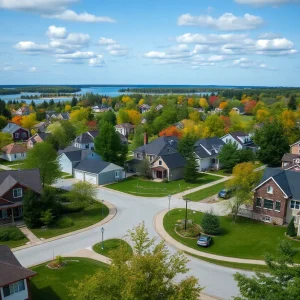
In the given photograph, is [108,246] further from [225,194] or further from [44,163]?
[225,194]

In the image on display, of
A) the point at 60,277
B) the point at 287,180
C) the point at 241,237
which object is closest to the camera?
the point at 60,277

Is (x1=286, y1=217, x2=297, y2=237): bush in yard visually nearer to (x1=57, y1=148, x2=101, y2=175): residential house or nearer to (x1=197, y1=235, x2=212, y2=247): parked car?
(x1=197, y1=235, x2=212, y2=247): parked car

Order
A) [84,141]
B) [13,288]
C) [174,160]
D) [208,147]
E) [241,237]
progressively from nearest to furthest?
[13,288] → [241,237] → [174,160] → [208,147] → [84,141]

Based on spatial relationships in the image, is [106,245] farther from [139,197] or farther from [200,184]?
[200,184]

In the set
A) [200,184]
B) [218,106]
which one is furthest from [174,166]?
[218,106]

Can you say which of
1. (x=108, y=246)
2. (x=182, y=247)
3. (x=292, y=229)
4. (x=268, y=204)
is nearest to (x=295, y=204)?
(x=268, y=204)

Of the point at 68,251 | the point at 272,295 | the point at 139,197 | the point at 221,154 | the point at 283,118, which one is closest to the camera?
the point at 272,295
